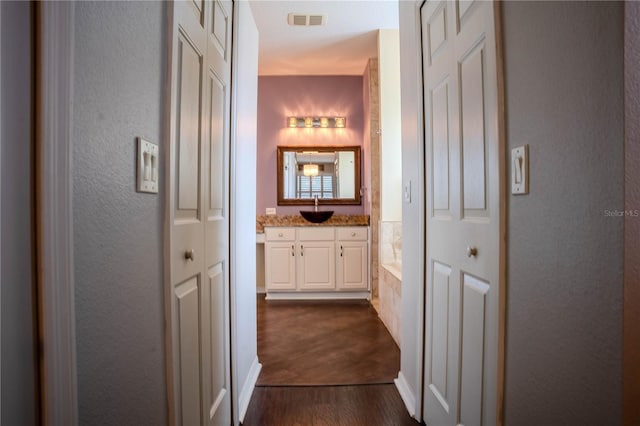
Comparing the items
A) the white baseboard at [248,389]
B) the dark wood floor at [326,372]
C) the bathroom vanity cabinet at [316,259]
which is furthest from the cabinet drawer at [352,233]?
the white baseboard at [248,389]

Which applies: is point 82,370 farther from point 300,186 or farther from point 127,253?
point 300,186

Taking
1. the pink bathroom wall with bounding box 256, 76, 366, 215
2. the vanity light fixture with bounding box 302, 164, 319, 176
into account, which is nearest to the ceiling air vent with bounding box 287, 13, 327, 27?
the pink bathroom wall with bounding box 256, 76, 366, 215

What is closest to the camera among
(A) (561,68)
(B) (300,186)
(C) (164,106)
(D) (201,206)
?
(A) (561,68)

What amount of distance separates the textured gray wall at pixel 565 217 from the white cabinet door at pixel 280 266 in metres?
3.10

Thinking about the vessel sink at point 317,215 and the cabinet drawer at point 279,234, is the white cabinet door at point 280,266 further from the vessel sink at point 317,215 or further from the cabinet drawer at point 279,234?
the vessel sink at point 317,215

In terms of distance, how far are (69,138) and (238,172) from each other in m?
1.18

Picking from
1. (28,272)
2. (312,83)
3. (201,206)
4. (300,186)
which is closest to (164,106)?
(201,206)

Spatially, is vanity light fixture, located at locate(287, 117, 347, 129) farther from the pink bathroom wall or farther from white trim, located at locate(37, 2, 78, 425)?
white trim, located at locate(37, 2, 78, 425)

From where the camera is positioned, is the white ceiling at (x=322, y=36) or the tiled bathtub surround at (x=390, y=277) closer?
the tiled bathtub surround at (x=390, y=277)

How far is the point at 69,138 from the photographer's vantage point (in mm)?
570

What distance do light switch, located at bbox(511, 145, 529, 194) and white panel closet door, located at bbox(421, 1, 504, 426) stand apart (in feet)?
0.16

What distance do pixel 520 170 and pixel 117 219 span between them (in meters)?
0.97

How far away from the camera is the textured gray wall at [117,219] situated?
619 millimetres

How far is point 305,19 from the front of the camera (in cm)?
313
